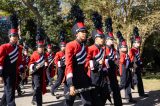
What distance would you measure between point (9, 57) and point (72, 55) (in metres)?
2.44

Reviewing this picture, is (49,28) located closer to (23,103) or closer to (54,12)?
(54,12)

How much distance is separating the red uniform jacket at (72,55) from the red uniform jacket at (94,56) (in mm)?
596

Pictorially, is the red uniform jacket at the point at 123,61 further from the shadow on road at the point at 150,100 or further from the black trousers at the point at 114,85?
the black trousers at the point at 114,85

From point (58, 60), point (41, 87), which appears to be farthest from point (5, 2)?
point (41, 87)

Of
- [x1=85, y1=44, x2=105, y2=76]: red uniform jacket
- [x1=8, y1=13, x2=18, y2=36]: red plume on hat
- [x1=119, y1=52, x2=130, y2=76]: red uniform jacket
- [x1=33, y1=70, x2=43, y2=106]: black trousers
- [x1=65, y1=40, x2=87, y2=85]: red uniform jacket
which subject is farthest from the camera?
[x1=119, y1=52, x2=130, y2=76]: red uniform jacket

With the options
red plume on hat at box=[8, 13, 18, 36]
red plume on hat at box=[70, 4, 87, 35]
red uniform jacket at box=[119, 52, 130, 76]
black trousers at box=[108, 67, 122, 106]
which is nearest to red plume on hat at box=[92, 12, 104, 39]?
red plume on hat at box=[70, 4, 87, 35]

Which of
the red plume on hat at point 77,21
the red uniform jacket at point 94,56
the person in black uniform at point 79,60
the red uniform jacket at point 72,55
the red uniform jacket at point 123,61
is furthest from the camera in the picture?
the red uniform jacket at point 123,61

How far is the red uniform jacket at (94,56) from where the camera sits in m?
8.34

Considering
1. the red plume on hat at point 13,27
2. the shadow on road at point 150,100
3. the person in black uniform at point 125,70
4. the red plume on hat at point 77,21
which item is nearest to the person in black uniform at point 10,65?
the red plume on hat at point 13,27

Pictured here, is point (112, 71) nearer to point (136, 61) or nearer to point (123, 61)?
point (123, 61)

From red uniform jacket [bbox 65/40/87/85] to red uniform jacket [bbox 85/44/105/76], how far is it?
1.96 ft

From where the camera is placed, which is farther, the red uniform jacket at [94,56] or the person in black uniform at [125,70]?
the person in black uniform at [125,70]

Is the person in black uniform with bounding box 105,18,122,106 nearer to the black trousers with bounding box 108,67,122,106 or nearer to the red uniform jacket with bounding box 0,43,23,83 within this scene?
the black trousers with bounding box 108,67,122,106

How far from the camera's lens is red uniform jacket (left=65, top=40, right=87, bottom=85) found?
7.22 m
